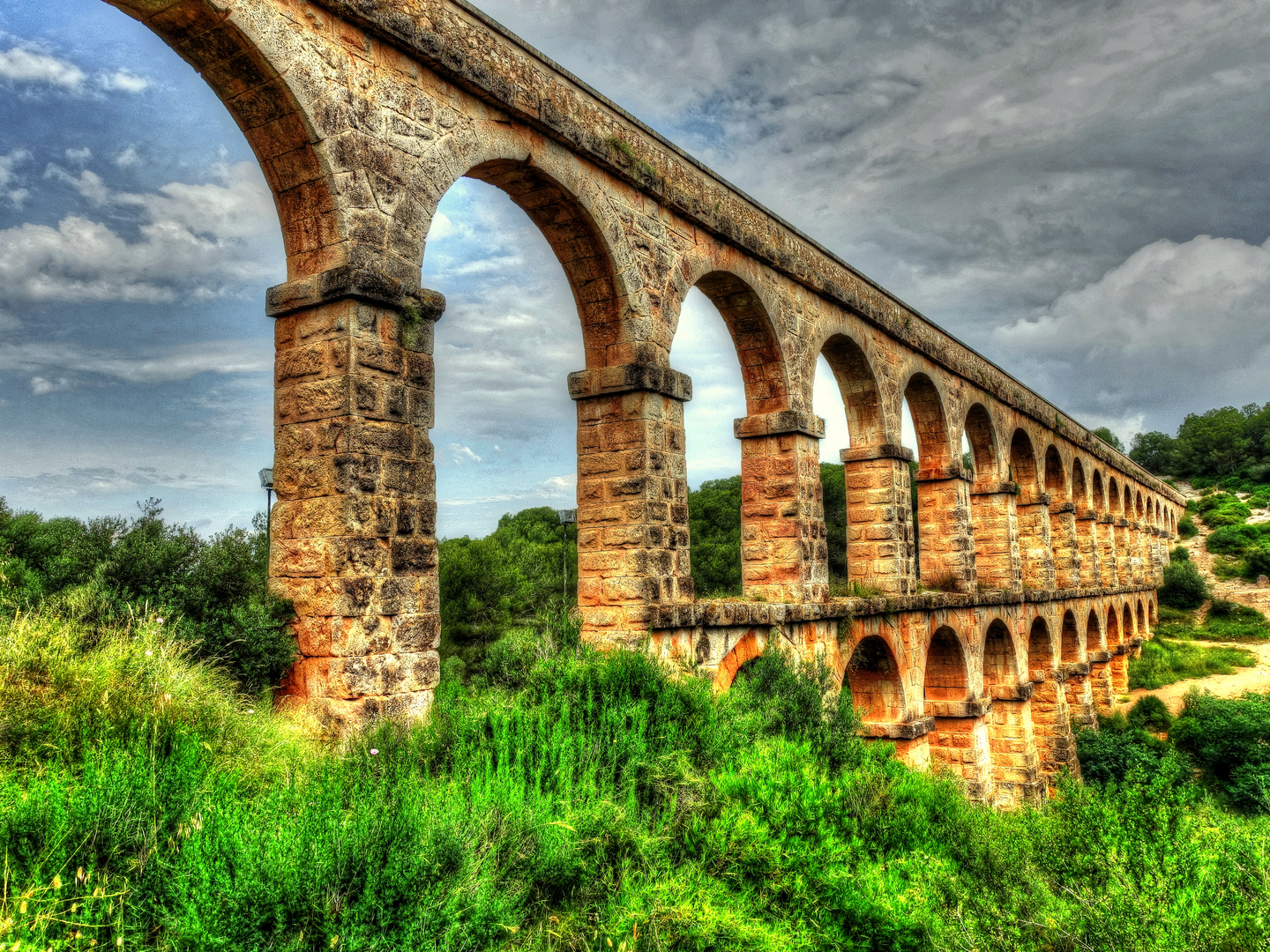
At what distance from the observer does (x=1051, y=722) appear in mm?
16859

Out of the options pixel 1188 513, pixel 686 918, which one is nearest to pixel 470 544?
pixel 686 918

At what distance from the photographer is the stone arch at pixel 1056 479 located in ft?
66.3

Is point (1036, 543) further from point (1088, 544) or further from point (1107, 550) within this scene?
point (1107, 550)

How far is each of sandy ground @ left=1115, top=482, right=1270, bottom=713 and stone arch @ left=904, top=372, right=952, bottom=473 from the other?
14.5 meters

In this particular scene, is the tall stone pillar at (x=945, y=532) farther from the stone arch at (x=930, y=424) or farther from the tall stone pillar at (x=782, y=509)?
the tall stone pillar at (x=782, y=509)

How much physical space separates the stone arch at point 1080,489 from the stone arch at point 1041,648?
671 centimetres

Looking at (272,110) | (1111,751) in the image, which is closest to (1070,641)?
(1111,751)

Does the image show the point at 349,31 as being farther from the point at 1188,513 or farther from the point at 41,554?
the point at 1188,513

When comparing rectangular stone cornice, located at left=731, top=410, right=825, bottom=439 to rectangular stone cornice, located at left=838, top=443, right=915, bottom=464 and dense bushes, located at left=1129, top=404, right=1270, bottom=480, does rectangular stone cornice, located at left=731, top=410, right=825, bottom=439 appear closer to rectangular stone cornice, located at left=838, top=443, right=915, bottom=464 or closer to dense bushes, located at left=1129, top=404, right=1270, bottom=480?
rectangular stone cornice, located at left=838, top=443, right=915, bottom=464

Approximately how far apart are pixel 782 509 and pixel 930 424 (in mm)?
5447

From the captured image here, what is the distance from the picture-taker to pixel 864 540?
10938 mm

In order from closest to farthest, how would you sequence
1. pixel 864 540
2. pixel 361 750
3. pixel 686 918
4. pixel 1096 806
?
pixel 686 918, pixel 361 750, pixel 1096 806, pixel 864 540

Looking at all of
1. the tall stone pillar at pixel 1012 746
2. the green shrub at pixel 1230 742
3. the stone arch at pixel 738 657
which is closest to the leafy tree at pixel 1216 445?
the green shrub at pixel 1230 742

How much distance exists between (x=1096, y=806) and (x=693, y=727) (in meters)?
2.32
